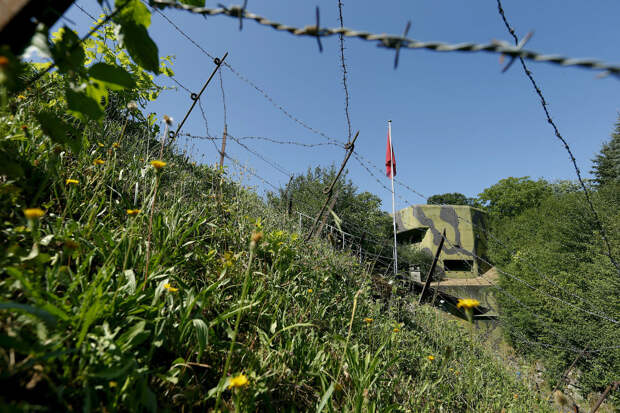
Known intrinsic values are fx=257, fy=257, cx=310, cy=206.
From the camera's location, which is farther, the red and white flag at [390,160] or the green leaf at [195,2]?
the red and white flag at [390,160]

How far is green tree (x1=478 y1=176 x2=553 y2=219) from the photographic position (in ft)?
89.0

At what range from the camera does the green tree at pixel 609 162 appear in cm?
1520

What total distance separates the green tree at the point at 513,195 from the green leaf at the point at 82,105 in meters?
30.5

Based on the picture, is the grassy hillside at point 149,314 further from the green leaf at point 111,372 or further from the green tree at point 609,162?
the green tree at point 609,162

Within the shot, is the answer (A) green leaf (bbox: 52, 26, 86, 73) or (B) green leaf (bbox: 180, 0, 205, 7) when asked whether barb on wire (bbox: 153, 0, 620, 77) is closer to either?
(B) green leaf (bbox: 180, 0, 205, 7)

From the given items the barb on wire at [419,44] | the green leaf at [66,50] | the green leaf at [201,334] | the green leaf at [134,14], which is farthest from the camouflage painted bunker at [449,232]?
the green leaf at [66,50]

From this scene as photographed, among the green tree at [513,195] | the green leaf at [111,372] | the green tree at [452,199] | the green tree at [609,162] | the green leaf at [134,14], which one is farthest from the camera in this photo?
the green tree at [452,199]

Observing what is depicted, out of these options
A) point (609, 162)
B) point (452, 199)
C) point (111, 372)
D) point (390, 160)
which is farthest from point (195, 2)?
point (452, 199)

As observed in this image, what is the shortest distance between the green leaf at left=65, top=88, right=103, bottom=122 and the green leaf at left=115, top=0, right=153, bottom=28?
0.71 feet

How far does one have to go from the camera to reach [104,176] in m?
1.80

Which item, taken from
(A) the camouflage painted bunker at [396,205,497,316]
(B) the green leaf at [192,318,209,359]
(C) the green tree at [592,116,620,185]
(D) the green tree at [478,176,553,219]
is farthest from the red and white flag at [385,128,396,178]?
(D) the green tree at [478,176,553,219]

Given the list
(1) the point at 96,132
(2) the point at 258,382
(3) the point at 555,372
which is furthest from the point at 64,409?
(3) the point at 555,372

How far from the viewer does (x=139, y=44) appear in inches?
24.3

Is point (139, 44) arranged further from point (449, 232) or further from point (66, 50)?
point (449, 232)
